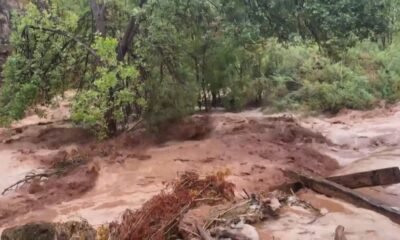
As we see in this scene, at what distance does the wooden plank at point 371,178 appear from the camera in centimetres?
857

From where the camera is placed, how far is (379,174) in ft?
28.7

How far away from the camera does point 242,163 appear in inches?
467

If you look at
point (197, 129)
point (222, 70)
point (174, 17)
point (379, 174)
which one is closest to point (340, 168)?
point (379, 174)

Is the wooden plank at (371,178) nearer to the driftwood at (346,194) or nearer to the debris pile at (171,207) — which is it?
the driftwood at (346,194)

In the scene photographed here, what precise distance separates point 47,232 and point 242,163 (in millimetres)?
6642

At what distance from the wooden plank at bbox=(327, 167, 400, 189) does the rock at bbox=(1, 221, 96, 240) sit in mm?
4840

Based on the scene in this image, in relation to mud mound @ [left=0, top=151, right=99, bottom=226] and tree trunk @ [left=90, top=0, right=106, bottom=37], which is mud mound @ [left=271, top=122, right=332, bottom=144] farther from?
tree trunk @ [left=90, top=0, right=106, bottom=37]

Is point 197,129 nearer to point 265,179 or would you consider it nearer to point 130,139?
point 130,139

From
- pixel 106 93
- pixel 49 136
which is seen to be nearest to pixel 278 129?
pixel 106 93

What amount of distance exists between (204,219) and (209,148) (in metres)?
5.63

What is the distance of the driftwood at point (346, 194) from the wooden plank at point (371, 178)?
1.06ft

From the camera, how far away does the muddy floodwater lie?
8148 millimetres

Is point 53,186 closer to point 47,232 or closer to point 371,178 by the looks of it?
point 47,232

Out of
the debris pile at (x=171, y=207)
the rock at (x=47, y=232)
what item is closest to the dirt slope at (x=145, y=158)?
the debris pile at (x=171, y=207)
